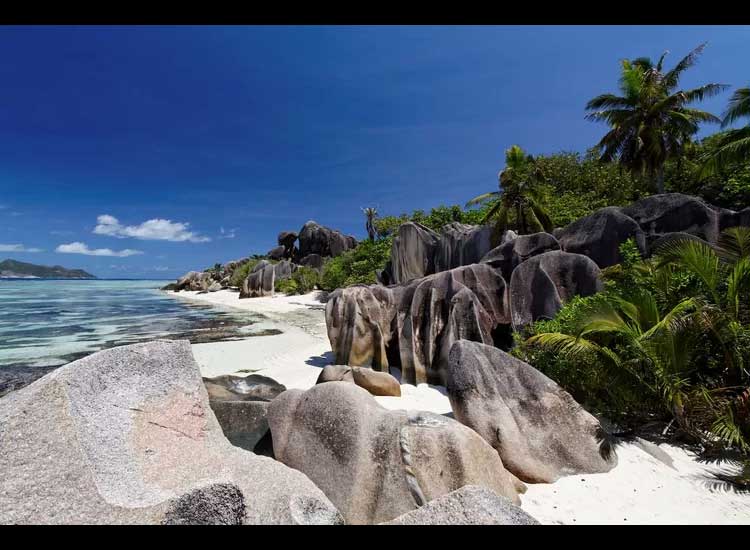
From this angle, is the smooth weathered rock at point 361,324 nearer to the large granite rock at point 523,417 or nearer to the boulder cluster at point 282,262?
the large granite rock at point 523,417

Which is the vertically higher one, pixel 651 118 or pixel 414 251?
pixel 651 118

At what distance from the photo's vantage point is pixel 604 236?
9.62m

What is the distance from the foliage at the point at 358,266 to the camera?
3169 centimetres

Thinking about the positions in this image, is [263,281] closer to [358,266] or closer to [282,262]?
[282,262]

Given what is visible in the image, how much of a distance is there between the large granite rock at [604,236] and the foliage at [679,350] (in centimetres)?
339

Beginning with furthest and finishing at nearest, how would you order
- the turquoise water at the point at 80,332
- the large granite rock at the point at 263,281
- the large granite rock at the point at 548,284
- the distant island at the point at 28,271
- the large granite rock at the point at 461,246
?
the distant island at the point at 28,271 → the large granite rock at the point at 263,281 → the large granite rock at the point at 461,246 → the turquoise water at the point at 80,332 → the large granite rock at the point at 548,284

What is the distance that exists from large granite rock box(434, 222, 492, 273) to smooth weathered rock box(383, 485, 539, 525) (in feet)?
50.5

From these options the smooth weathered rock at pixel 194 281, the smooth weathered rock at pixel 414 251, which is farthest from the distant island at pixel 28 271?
the smooth weathered rock at pixel 414 251

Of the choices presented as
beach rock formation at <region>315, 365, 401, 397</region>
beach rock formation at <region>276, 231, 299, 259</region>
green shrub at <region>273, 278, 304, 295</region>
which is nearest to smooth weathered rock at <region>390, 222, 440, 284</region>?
beach rock formation at <region>315, 365, 401, 397</region>

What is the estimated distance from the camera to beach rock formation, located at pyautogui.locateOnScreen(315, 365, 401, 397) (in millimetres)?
6863

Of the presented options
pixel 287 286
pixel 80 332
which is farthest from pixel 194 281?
pixel 80 332

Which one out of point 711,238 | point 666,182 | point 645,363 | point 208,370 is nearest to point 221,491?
point 645,363

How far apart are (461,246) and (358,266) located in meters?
16.0
